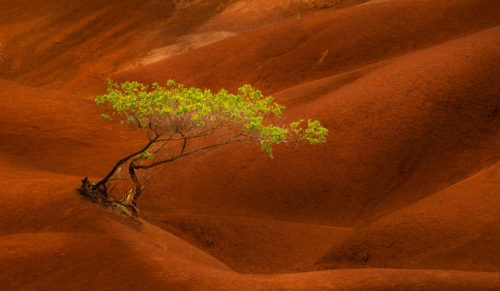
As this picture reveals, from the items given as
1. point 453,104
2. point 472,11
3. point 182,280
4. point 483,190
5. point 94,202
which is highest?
point 472,11

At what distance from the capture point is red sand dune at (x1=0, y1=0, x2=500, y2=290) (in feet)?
28.2

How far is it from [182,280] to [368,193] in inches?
288

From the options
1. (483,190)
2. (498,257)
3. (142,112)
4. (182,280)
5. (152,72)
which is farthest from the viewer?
(152,72)

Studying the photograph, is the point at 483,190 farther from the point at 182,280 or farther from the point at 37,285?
the point at 37,285

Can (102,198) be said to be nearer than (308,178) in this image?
Yes

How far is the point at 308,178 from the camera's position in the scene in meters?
14.7

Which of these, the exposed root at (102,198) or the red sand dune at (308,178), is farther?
the exposed root at (102,198)

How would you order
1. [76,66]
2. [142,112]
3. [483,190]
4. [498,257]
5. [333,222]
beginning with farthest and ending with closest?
1. [76,66]
2. [333,222]
3. [483,190]
4. [142,112]
5. [498,257]

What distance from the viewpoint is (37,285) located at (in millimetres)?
8219

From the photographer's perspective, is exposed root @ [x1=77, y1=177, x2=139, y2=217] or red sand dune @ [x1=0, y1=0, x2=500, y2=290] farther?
exposed root @ [x1=77, y1=177, x2=139, y2=217]

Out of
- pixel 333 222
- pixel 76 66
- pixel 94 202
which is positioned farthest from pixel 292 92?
pixel 76 66

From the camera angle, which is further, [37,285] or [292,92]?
[292,92]

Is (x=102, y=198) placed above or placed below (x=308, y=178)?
below

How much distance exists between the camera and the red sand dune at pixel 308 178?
339 inches
